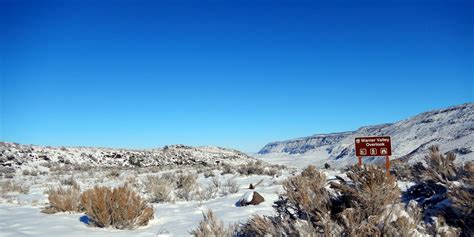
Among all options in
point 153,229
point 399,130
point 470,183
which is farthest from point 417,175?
point 399,130

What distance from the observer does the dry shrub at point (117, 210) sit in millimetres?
5754

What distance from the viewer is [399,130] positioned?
56750 mm

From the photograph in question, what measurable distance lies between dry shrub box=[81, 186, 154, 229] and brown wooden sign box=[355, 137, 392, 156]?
5.62 metres

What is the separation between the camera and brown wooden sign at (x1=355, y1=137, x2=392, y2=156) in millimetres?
9352

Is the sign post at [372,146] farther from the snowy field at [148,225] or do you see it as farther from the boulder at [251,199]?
the boulder at [251,199]

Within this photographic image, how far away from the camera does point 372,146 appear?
9.47 m

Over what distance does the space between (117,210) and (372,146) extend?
6.40m

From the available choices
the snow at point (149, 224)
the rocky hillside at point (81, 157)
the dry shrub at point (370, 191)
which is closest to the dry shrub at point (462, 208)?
the dry shrub at point (370, 191)

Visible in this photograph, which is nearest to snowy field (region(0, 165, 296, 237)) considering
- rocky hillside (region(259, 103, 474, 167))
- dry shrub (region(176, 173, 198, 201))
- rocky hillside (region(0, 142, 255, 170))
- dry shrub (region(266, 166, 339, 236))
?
dry shrub (region(176, 173, 198, 201))

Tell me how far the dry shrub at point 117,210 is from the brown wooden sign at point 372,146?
5619 mm

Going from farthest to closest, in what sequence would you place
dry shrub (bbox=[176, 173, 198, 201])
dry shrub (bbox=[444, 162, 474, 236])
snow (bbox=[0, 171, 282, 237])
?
dry shrub (bbox=[176, 173, 198, 201]) → snow (bbox=[0, 171, 282, 237]) → dry shrub (bbox=[444, 162, 474, 236])

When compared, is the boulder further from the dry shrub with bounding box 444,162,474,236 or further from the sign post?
the dry shrub with bounding box 444,162,474,236

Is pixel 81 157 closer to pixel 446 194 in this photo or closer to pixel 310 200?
pixel 310 200

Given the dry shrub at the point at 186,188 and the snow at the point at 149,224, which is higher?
the dry shrub at the point at 186,188
